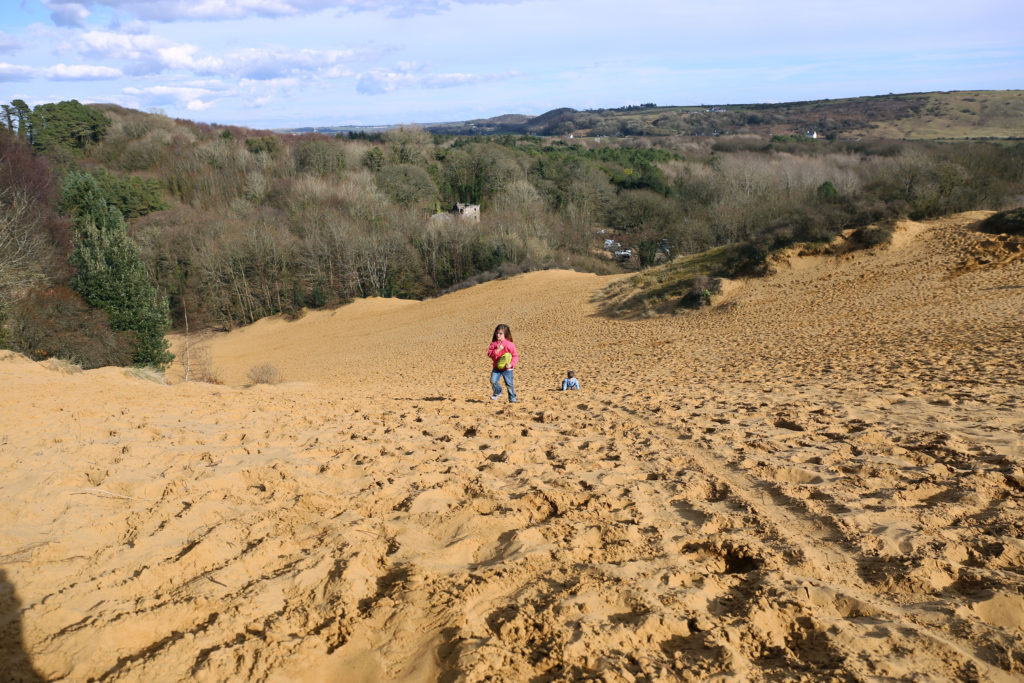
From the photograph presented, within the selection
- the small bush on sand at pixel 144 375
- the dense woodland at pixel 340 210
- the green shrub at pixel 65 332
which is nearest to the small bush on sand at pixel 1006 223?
the dense woodland at pixel 340 210

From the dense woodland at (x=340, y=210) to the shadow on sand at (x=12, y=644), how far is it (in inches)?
660

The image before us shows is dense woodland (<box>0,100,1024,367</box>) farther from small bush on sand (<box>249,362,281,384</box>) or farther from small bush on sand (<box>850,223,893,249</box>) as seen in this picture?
small bush on sand (<box>249,362,281,384</box>)

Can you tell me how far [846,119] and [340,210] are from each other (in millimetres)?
109623

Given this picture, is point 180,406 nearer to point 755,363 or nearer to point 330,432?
point 330,432

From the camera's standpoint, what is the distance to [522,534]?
421cm

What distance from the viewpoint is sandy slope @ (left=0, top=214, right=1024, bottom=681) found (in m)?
2.92

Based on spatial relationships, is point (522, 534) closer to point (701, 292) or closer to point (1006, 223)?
point (701, 292)

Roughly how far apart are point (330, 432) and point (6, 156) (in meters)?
43.8

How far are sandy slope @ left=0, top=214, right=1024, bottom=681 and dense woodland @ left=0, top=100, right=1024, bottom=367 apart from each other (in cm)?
1418

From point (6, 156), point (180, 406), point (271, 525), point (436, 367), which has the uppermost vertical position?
point (6, 156)

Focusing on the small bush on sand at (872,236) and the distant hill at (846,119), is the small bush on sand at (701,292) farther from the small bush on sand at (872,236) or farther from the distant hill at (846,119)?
the distant hill at (846,119)

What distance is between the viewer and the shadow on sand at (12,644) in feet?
8.96

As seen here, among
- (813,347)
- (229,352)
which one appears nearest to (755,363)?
(813,347)

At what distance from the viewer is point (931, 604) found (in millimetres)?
3289
